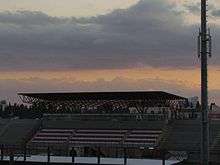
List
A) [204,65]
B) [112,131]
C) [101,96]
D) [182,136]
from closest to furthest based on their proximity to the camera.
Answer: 1. [204,65]
2. [182,136]
3. [112,131]
4. [101,96]

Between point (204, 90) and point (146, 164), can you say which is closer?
point (204, 90)

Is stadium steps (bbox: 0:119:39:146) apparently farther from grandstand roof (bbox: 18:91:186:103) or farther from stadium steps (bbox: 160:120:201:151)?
stadium steps (bbox: 160:120:201:151)

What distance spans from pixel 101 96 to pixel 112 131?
441 cm

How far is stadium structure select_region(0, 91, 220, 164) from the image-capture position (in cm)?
4466

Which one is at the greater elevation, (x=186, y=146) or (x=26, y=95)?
(x=26, y=95)

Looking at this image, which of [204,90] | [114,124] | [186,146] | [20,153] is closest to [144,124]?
[114,124]

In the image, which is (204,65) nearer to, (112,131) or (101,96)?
(112,131)

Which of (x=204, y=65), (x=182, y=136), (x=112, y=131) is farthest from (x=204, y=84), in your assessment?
(x=112, y=131)

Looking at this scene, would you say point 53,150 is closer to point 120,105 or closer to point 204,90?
point 120,105

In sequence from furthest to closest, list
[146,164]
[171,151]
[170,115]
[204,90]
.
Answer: [170,115] < [171,151] < [146,164] < [204,90]

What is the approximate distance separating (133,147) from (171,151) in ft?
10.5

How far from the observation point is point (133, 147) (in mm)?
44656

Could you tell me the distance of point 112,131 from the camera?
49125mm

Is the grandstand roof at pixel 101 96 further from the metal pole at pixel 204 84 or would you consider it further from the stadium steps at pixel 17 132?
the metal pole at pixel 204 84
